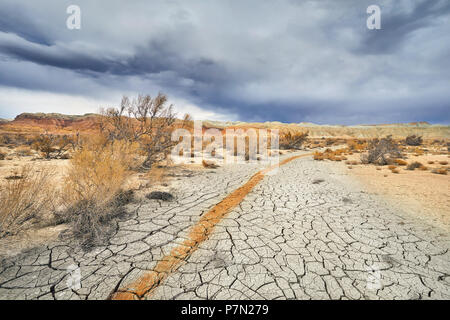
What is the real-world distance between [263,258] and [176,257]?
1167 millimetres

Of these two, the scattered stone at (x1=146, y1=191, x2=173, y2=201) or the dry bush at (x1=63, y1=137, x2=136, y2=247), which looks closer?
the dry bush at (x1=63, y1=137, x2=136, y2=247)

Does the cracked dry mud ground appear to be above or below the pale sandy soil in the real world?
below

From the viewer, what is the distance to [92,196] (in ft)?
11.6

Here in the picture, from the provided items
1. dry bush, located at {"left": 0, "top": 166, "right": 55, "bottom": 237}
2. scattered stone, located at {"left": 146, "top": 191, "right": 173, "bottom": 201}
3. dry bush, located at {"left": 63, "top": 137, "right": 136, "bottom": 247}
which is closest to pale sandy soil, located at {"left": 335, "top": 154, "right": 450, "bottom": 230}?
scattered stone, located at {"left": 146, "top": 191, "right": 173, "bottom": 201}

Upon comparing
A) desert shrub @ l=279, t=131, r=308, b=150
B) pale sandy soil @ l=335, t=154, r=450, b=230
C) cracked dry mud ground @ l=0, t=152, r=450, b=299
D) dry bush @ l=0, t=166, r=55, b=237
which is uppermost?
desert shrub @ l=279, t=131, r=308, b=150

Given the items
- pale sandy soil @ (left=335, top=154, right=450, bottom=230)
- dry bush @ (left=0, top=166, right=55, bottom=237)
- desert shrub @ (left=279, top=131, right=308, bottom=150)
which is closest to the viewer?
dry bush @ (left=0, top=166, right=55, bottom=237)

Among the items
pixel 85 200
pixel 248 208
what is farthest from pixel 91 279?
pixel 248 208

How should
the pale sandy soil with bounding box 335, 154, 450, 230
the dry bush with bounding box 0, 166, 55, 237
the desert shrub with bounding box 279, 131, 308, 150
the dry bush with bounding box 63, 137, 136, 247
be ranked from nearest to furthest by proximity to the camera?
the dry bush with bounding box 0, 166, 55, 237
the dry bush with bounding box 63, 137, 136, 247
the pale sandy soil with bounding box 335, 154, 450, 230
the desert shrub with bounding box 279, 131, 308, 150

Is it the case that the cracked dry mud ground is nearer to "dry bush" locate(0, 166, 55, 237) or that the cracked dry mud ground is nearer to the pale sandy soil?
the pale sandy soil

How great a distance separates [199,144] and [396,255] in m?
16.1

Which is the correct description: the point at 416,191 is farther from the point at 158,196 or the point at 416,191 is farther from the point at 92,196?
the point at 92,196

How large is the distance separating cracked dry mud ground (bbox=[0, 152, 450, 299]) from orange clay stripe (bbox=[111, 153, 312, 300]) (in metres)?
0.08

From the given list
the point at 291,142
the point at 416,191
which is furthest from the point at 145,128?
the point at 291,142

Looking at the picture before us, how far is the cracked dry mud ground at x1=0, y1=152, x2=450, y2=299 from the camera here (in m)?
2.00
